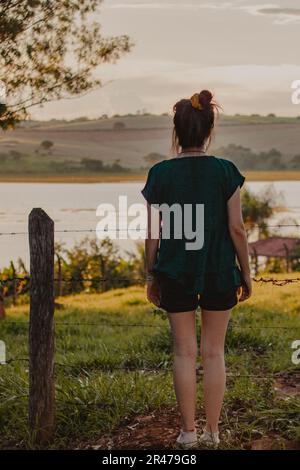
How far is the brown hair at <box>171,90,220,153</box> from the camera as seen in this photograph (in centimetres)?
514

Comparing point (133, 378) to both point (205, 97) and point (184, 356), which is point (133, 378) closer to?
point (184, 356)

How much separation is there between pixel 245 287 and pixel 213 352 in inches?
18.7

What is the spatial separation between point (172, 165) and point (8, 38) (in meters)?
7.89

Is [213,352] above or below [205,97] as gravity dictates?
below

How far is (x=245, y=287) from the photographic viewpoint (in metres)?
5.34

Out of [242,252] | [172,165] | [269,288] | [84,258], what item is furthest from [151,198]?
[84,258]

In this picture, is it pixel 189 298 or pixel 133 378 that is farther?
pixel 133 378

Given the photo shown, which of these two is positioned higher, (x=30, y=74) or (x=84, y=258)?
(x=30, y=74)

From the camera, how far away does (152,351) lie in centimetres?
924

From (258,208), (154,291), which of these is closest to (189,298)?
(154,291)

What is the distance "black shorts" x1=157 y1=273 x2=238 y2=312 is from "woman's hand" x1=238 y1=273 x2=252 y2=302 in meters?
0.09

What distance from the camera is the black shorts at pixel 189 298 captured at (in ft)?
17.1

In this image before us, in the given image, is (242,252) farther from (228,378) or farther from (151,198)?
(228,378)

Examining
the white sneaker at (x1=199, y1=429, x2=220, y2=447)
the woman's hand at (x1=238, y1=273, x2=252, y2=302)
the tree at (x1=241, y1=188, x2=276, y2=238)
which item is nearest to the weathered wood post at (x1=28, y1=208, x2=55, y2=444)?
the white sneaker at (x1=199, y1=429, x2=220, y2=447)
